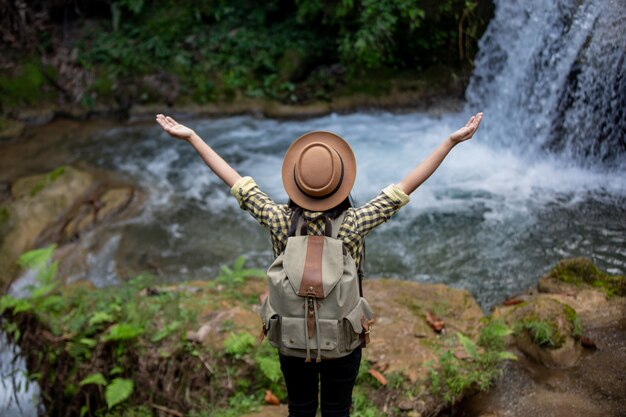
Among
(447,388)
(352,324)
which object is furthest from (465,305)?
(352,324)

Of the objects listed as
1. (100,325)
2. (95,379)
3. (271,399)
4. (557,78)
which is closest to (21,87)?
(100,325)

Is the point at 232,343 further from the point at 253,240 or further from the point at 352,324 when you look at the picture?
the point at 253,240

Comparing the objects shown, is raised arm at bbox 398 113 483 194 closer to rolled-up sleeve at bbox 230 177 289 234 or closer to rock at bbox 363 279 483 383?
rolled-up sleeve at bbox 230 177 289 234

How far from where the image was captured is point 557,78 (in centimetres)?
919

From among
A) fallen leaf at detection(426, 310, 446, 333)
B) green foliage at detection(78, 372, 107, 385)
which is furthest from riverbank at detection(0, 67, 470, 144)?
green foliage at detection(78, 372, 107, 385)

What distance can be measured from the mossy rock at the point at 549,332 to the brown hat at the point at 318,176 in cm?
256

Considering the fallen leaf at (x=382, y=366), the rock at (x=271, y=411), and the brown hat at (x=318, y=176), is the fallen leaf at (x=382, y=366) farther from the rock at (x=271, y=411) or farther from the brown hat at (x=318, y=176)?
the brown hat at (x=318, y=176)

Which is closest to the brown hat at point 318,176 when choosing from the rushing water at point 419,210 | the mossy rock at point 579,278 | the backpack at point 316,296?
the backpack at point 316,296

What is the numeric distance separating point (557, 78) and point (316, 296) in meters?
7.90

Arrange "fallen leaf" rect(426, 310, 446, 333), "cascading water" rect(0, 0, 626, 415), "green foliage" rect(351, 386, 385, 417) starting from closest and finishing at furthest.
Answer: "green foliage" rect(351, 386, 385, 417) < "fallen leaf" rect(426, 310, 446, 333) < "cascading water" rect(0, 0, 626, 415)

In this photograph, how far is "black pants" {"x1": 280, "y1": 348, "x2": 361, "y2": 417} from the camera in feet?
10.3

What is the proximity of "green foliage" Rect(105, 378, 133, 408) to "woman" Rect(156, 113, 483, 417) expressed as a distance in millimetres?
2252

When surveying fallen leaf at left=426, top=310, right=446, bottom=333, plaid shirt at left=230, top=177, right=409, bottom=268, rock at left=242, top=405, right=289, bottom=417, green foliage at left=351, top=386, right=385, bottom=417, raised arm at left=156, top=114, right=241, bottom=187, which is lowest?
rock at left=242, top=405, right=289, bottom=417

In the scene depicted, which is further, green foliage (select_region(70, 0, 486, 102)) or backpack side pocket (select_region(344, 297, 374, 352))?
green foliage (select_region(70, 0, 486, 102))
